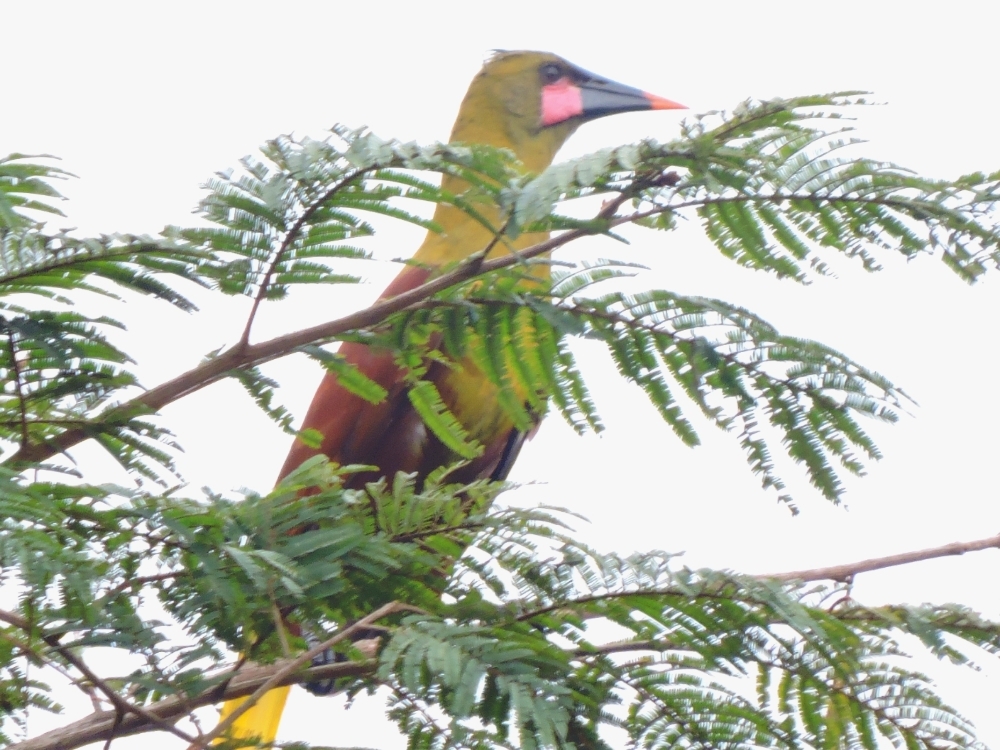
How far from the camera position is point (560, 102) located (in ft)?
13.0

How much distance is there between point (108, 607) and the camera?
134 centimetres

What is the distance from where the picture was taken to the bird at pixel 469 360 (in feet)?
9.93

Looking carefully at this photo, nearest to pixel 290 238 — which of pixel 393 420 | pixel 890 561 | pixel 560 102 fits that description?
pixel 890 561

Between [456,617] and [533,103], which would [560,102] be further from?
[456,617]

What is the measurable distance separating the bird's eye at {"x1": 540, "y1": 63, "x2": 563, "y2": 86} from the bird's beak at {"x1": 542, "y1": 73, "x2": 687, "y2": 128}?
0.02 metres

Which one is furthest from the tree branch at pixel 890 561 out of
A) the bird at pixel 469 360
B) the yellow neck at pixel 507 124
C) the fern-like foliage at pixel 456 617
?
the yellow neck at pixel 507 124

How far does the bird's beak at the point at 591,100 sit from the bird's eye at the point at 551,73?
2cm

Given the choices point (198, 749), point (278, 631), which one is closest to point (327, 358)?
point (278, 631)

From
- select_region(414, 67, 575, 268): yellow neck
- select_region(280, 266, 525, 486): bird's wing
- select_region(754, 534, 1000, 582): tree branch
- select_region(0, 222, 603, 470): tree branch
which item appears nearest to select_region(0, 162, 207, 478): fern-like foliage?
select_region(0, 222, 603, 470): tree branch

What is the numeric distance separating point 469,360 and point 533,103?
1.36 m

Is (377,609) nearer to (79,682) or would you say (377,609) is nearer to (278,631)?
(278,631)

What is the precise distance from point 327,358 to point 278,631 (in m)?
0.33

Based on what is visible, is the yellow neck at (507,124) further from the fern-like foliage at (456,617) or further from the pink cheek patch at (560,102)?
the fern-like foliage at (456,617)

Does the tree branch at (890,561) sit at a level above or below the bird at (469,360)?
below
